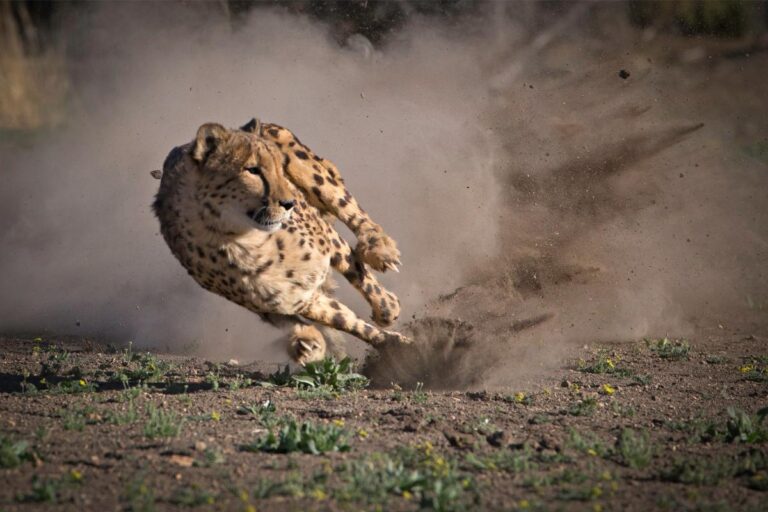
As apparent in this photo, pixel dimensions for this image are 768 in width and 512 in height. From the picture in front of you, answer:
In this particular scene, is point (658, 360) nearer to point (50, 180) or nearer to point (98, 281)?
point (98, 281)

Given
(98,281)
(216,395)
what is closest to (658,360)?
(216,395)

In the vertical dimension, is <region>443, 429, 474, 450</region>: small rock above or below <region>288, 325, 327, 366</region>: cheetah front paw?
below

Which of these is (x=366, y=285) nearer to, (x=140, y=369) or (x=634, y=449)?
(x=140, y=369)

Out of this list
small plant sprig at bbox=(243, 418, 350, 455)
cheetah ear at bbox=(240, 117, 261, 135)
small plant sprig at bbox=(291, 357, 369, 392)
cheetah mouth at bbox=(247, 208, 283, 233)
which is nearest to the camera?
small plant sprig at bbox=(243, 418, 350, 455)

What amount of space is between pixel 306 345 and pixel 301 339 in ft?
0.21

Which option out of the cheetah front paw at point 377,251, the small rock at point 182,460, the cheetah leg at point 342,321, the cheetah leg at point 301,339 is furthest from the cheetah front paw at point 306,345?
the small rock at point 182,460

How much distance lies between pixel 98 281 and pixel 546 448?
19.3 feet

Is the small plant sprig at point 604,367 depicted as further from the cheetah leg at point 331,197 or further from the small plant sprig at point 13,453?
the small plant sprig at point 13,453

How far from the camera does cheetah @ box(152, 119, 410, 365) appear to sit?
5336 mm

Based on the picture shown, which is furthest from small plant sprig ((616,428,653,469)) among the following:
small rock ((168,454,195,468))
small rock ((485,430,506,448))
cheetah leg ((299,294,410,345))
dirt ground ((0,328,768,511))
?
cheetah leg ((299,294,410,345))

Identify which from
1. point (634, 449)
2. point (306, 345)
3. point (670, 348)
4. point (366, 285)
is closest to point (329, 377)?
point (306, 345)

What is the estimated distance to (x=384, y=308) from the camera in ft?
21.0

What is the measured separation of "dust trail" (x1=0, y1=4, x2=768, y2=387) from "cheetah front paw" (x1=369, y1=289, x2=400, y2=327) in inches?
7.4

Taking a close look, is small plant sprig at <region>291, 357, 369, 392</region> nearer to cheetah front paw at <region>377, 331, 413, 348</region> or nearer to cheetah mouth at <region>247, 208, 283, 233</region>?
cheetah front paw at <region>377, 331, 413, 348</region>
